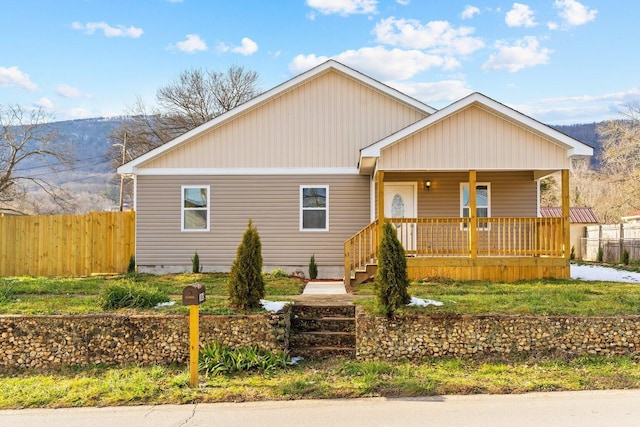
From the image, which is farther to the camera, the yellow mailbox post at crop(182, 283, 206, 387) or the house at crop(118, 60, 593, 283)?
the house at crop(118, 60, 593, 283)

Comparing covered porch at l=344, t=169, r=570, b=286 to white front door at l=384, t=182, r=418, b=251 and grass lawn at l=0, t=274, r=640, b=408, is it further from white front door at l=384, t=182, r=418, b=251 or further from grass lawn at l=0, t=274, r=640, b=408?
grass lawn at l=0, t=274, r=640, b=408

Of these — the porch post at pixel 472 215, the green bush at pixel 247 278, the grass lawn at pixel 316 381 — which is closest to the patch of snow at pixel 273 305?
the green bush at pixel 247 278

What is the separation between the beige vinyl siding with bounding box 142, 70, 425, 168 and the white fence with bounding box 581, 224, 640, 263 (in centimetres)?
1143

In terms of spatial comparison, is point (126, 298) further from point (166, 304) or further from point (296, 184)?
point (296, 184)

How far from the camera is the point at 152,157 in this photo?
13.5 m

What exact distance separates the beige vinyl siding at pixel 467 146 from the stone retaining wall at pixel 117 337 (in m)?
5.60

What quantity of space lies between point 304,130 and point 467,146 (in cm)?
475

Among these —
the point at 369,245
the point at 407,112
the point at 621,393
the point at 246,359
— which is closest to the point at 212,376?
the point at 246,359

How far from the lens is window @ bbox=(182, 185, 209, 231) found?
13711mm

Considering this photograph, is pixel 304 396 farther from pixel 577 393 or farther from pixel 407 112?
pixel 407 112

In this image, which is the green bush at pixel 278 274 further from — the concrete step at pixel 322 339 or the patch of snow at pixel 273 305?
the concrete step at pixel 322 339

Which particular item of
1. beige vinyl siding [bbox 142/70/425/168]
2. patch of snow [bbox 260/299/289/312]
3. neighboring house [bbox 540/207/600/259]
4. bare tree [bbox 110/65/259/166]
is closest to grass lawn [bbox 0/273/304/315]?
patch of snow [bbox 260/299/289/312]

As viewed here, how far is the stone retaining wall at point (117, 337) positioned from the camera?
6824 mm

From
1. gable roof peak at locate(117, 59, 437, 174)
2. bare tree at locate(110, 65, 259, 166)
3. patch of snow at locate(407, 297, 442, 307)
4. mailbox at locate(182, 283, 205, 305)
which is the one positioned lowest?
patch of snow at locate(407, 297, 442, 307)
